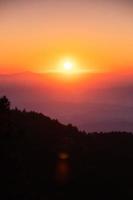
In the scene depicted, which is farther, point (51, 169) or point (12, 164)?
point (51, 169)

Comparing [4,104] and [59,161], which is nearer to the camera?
[4,104]

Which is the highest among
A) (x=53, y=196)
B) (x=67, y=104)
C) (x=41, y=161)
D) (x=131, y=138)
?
(x=67, y=104)

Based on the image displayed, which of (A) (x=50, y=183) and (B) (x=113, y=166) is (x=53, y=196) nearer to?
(A) (x=50, y=183)

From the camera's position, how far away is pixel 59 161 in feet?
98.4

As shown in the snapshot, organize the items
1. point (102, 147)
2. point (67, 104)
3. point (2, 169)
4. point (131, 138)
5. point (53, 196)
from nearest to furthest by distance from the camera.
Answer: point (2, 169)
point (53, 196)
point (102, 147)
point (131, 138)
point (67, 104)

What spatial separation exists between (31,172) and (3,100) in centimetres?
646

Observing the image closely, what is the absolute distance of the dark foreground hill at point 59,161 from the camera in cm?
2030

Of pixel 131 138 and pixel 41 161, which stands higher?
pixel 131 138

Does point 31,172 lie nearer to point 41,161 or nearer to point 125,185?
point 41,161

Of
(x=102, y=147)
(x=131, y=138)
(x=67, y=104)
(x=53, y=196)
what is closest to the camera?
(x=53, y=196)

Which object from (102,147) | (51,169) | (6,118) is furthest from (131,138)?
(6,118)

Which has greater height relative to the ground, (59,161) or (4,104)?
(4,104)

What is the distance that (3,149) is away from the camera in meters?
20.0

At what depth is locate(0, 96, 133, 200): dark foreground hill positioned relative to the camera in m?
20.3
